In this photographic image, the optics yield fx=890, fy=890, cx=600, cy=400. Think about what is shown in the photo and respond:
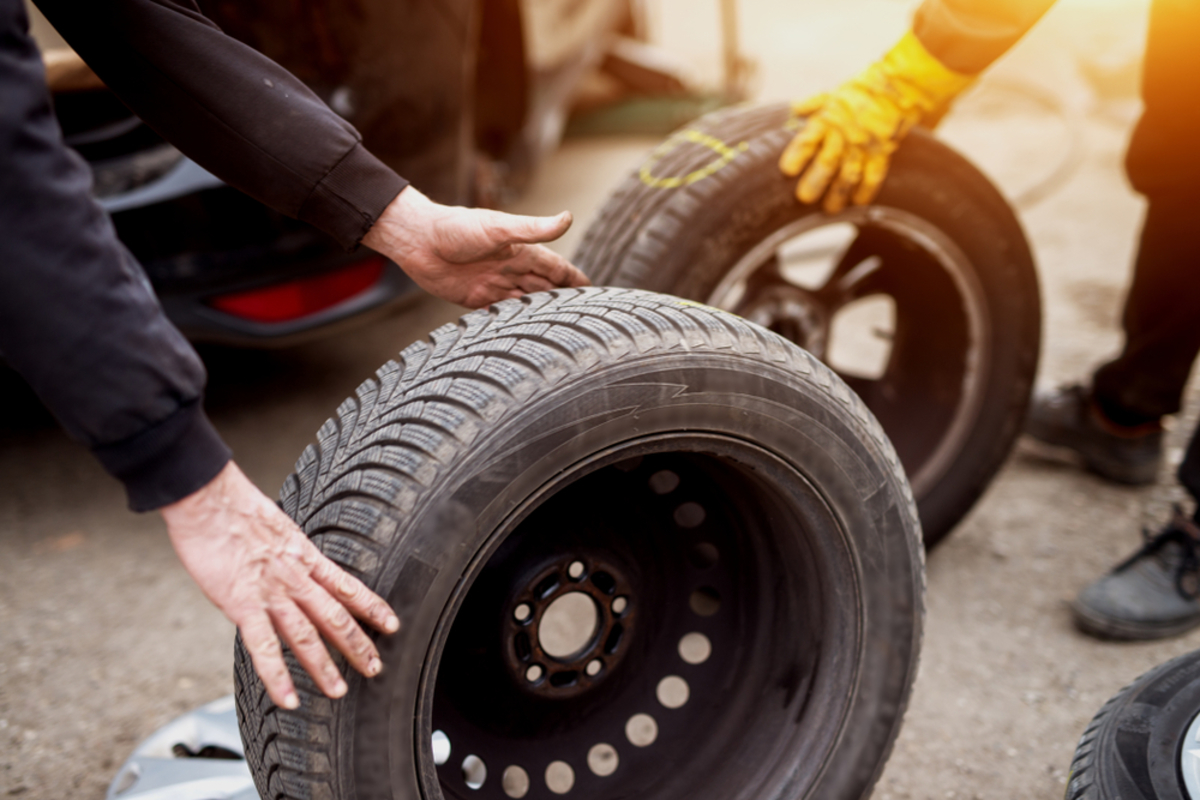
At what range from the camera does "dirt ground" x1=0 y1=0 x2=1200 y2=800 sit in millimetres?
1767

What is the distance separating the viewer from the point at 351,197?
54.3 inches

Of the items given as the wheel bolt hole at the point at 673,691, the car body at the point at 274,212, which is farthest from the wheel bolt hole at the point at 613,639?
the car body at the point at 274,212

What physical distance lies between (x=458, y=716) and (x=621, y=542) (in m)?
0.36

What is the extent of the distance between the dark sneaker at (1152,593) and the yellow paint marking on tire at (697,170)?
1301 millimetres

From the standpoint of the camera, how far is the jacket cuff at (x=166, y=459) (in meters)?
0.89

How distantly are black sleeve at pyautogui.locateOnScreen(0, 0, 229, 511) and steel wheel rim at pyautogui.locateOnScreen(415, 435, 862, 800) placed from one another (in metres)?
0.49

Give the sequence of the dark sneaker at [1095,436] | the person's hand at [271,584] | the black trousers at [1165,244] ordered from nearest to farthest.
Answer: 1. the person's hand at [271,584]
2. the black trousers at [1165,244]
3. the dark sneaker at [1095,436]

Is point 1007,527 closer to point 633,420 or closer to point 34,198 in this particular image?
point 633,420

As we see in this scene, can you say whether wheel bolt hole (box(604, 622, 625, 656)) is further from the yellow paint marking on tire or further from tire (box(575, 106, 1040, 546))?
the yellow paint marking on tire

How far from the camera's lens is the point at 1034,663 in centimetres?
196

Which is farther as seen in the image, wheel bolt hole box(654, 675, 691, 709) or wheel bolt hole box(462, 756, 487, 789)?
wheel bolt hole box(654, 675, 691, 709)

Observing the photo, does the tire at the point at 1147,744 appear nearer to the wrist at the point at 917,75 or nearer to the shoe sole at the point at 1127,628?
the shoe sole at the point at 1127,628

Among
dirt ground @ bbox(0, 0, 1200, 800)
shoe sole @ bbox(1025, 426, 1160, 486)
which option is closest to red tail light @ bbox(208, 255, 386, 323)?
dirt ground @ bbox(0, 0, 1200, 800)

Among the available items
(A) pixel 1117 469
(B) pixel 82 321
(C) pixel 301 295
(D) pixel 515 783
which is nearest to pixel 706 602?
(D) pixel 515 783
